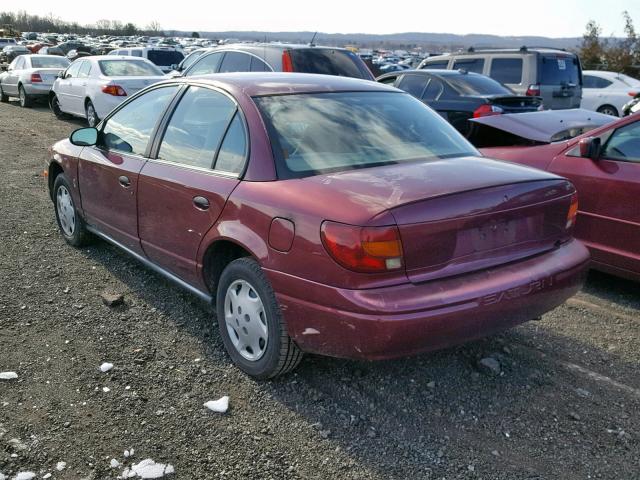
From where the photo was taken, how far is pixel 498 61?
12070 mm

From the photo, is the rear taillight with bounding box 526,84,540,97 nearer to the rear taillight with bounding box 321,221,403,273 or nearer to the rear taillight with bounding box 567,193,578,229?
the rear taillight with bounding box 567,193,578,229

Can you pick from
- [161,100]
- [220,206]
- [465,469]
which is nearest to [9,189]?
[161,100]

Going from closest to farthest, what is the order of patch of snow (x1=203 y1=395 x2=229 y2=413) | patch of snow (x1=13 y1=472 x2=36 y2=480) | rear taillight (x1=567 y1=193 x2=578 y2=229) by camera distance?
patch of snow (x1=13 y1=472 x2=36 y2=480), patch of snow (x1=203 y1=395 x2=229 y2=413), rear taillight (x1=567 y1=193 x2=578 y2=229)

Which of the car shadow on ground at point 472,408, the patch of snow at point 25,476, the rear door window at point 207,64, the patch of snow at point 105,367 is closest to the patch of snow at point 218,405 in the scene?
the car shadow on ground at point 472,408

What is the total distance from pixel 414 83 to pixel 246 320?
307 inches

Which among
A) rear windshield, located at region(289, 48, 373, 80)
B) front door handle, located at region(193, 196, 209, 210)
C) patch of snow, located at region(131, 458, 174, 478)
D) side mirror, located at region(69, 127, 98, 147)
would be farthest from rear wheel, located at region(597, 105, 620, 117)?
patch of snow, located at region(131, 458, 174, 478)

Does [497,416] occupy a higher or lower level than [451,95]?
lower

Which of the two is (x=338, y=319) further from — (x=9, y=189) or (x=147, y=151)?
(x=9, y=189)

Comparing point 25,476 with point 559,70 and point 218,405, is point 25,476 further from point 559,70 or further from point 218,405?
point 559,70

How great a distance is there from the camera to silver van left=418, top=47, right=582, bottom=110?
37.9 ft

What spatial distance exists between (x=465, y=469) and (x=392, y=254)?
0.97 meters

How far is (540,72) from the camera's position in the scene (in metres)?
11.5

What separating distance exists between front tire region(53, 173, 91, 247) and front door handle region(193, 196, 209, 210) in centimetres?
215

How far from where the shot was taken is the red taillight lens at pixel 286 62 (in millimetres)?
9183
